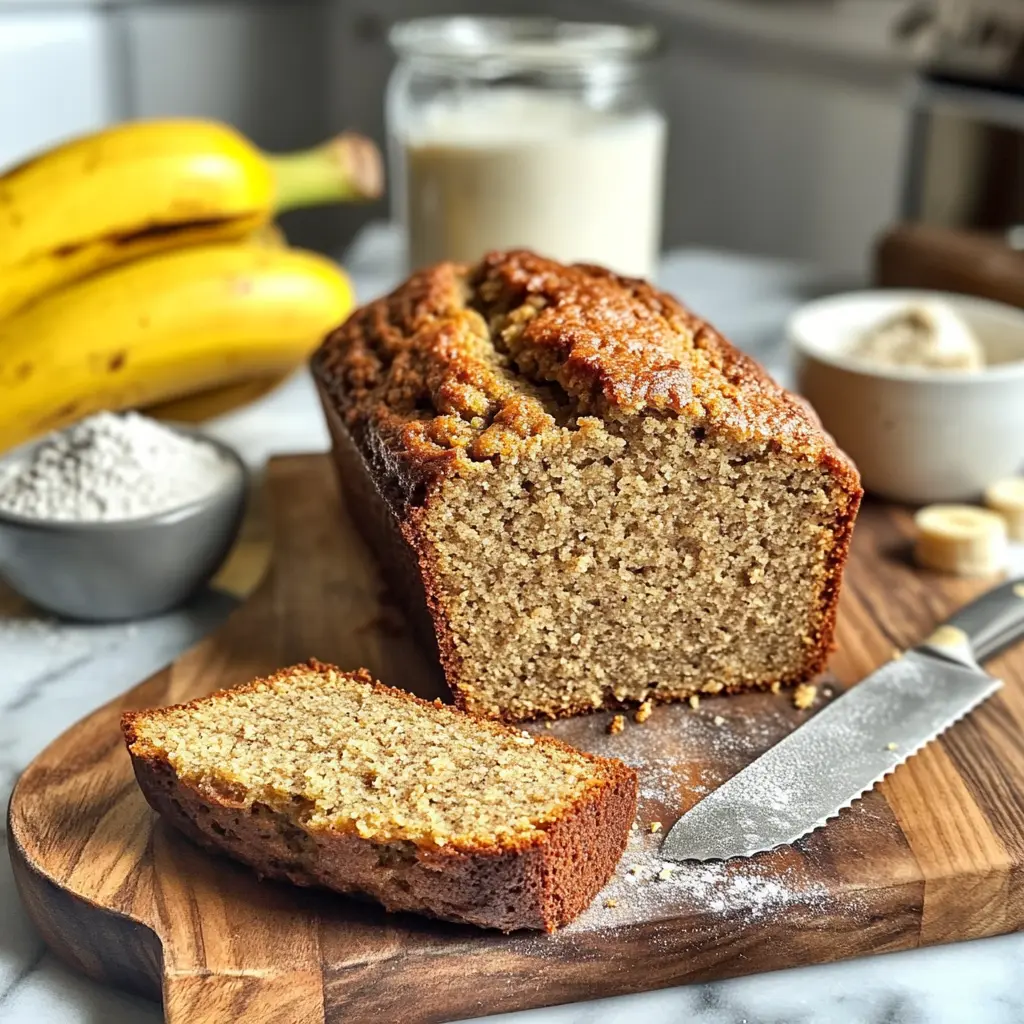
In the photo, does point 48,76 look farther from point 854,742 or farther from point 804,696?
point 854,742

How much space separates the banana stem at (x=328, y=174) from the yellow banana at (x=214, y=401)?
459 millimetres

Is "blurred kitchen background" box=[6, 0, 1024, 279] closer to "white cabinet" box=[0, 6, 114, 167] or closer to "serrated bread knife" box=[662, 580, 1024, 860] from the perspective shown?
"white cabinet" box=[0, 6, 114, 167]

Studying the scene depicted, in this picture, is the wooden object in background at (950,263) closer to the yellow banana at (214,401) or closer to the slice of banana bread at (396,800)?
the yellow banana at (214,401)

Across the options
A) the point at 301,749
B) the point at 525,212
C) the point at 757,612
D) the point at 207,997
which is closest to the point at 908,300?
the point at 525,212

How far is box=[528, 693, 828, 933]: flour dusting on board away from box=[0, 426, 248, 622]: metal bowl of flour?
32.0 inches

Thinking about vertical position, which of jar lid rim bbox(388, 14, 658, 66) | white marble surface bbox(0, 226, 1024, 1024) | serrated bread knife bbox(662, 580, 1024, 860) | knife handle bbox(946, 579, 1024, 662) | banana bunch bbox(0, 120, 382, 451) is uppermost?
jar lid rim bbox(388, 14, 658, 66)

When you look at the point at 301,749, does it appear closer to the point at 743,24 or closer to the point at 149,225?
the point at 149,225

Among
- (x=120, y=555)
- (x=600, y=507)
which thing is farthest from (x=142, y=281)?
(x=600, y=507)

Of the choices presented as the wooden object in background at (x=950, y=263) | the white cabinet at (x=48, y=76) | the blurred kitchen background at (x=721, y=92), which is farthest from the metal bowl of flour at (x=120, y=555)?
the white cabinet at (x=48, y=76)

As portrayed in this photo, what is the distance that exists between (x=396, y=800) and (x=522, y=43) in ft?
8.59

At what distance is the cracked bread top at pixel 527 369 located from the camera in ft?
6.86

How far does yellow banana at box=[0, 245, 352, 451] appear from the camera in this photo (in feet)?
9.77

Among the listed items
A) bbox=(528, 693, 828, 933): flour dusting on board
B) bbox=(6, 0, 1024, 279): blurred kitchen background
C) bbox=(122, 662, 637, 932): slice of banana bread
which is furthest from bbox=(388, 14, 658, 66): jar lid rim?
bbox=(122, 662, 637, 932): slice of banana bread

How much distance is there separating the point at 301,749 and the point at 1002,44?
3208mm
